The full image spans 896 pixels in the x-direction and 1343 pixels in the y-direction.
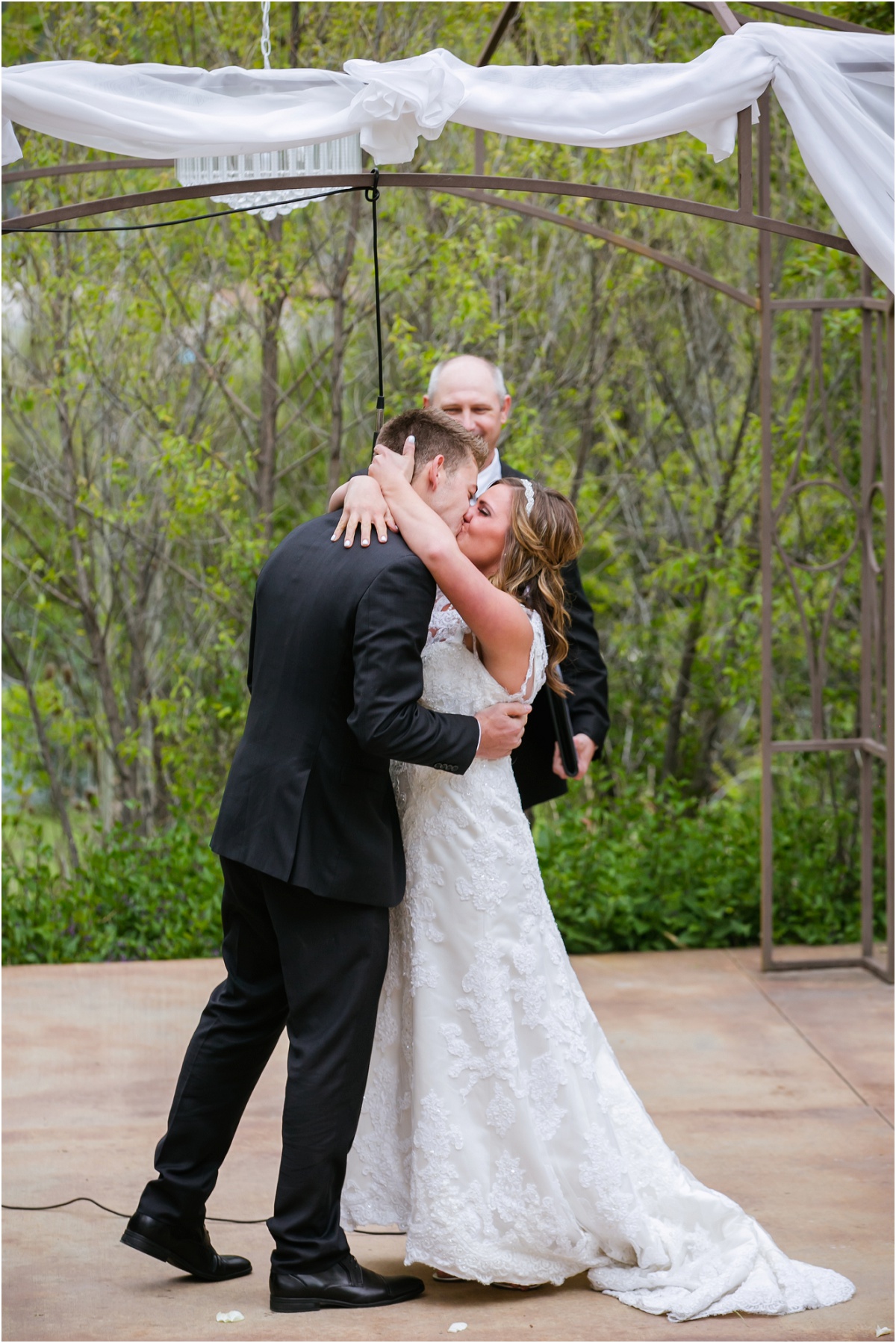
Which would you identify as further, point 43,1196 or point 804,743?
point 804,743

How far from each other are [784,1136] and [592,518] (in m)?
3.99

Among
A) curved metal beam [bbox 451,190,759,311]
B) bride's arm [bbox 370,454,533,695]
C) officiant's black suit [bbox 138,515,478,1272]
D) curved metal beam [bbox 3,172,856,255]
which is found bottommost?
officiant's black suit [bbox 138,515,478,1272]

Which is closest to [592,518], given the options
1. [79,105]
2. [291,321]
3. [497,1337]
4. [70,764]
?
[291,321]

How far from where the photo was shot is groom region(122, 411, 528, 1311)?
2695 mm

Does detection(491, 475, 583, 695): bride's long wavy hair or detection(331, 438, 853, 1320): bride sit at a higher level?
detection(491, 475, 583, 695): bride's long wavy hair

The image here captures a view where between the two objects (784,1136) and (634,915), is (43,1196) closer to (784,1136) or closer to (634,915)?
(784,1136)

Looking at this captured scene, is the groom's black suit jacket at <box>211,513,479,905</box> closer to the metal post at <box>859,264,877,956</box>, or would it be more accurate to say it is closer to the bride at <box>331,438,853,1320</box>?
the bride at <box>331,438,853,1320</box>

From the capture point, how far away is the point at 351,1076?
280 centimetres

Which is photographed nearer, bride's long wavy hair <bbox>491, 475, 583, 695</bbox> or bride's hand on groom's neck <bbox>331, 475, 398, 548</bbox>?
bride's hand on groom's neck <bbox>331, 475, 398, 548</bbox>

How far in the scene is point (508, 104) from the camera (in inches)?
121

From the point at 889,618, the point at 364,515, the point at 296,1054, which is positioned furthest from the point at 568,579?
the point at 889,618

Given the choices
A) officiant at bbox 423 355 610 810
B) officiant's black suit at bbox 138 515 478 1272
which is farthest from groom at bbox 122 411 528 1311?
officiant at bbox 423 355 610 810

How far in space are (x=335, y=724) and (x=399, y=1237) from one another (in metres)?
1.37

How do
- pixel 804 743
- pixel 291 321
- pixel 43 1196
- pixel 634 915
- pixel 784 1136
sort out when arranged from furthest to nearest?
pixel 291 321
pixel 634 915
pixel 804 743
pixel 784 1136
pixel 43 1196
